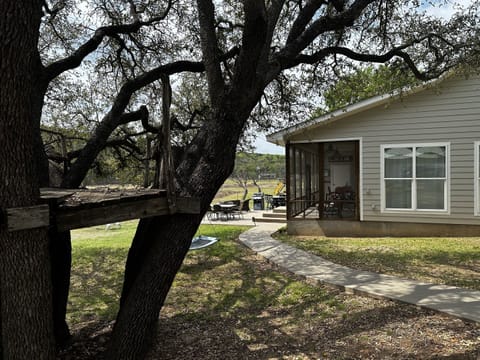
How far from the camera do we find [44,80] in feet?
13.9

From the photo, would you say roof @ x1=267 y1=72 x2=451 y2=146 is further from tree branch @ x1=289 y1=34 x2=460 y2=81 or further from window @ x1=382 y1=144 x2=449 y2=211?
tree branch @ x1=289 y1=34 x2=460 y2=81

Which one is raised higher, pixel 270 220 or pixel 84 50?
pixel 84 50

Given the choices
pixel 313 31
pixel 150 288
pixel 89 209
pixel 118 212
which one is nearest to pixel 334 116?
pixel 313 31

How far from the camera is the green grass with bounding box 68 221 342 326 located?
530cm

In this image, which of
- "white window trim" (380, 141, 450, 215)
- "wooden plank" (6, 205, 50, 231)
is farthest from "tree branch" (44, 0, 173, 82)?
"white window trim" (380, 141, 450, 215)

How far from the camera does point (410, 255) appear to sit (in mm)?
7770

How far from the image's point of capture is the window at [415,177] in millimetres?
9680

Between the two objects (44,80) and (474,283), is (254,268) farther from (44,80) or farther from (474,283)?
(44,80)

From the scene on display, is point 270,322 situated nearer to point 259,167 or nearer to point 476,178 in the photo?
point 476,178

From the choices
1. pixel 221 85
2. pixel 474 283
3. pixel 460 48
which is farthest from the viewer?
pixel 460 48

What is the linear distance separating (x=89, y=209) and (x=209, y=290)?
3.72 metres

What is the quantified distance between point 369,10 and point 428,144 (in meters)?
4.25

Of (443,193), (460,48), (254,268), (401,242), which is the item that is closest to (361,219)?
(401,242)

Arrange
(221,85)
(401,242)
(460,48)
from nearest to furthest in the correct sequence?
(221,85), (460,48), (401,242)
